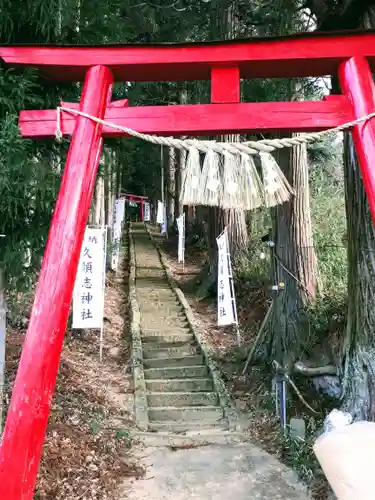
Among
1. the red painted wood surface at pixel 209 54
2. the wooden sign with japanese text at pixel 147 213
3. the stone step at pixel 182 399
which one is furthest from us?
the wooden sign with japanese text at pixel 147 213

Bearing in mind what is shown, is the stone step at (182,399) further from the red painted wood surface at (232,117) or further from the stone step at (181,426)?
the red painted wood surface at (232,117)

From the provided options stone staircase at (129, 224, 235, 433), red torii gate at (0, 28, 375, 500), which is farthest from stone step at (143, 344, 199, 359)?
red torii gate at (0, 28, 375, 500)

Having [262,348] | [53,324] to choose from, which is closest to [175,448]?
[262,348]

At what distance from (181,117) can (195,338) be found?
7176 mm

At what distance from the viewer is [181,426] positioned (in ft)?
23.0

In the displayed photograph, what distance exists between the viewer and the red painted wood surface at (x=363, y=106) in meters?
3.14

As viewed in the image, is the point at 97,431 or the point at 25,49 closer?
the point at 25,49

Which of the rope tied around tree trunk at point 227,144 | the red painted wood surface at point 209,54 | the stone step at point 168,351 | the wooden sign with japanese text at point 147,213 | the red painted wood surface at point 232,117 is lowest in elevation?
the stone step at point 168,351

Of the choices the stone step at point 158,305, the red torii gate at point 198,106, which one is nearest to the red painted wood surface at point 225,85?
the red torii gate at point 198,106

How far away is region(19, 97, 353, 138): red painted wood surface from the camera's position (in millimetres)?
3408

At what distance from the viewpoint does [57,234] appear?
305cm

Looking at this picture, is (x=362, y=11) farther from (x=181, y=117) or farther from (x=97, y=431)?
(x=97, y=431)

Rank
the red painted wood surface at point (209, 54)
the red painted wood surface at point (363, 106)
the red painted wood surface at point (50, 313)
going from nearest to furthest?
the red painted wood surface at point (50, 313) < the red painted wood surface at point (363, 106) < the red painted wood surface at point (209, 54)

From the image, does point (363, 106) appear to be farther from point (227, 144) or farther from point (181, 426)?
point (181, 426)
